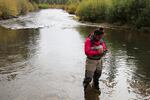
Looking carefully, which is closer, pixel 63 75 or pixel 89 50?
pixel 89 50

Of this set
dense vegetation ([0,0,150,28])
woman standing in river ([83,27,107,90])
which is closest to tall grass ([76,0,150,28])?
dense vegetation ([0,0,150,28])

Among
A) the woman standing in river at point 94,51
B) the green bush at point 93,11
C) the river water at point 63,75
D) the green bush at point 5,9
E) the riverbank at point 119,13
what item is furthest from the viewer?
the green bush at point 5,9

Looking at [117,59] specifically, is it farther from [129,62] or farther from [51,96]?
[51,96]

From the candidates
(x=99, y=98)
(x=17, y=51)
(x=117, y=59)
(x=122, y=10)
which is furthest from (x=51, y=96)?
(x=122, y=10)

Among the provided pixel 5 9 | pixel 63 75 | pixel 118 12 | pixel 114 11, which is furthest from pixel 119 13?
pixel 63 75

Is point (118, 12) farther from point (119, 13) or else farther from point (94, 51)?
point (94, 51)

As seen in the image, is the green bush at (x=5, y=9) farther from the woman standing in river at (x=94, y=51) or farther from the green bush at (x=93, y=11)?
the woman standing in river at (x=94, y=51)

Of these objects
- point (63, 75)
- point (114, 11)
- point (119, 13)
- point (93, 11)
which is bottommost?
point (63, 75)

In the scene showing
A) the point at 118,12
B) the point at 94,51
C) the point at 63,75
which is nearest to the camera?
the point at 94,51

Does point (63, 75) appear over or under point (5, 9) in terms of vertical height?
under

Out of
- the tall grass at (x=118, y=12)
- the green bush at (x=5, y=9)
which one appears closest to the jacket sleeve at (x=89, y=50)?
the tall grass at (x=118, y=12)

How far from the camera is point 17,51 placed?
21.7m

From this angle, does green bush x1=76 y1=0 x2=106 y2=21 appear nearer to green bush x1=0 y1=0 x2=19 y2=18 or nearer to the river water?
green bush x1=0 y1=0 x2=19 y2=18

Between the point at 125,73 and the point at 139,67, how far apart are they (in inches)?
87.2
